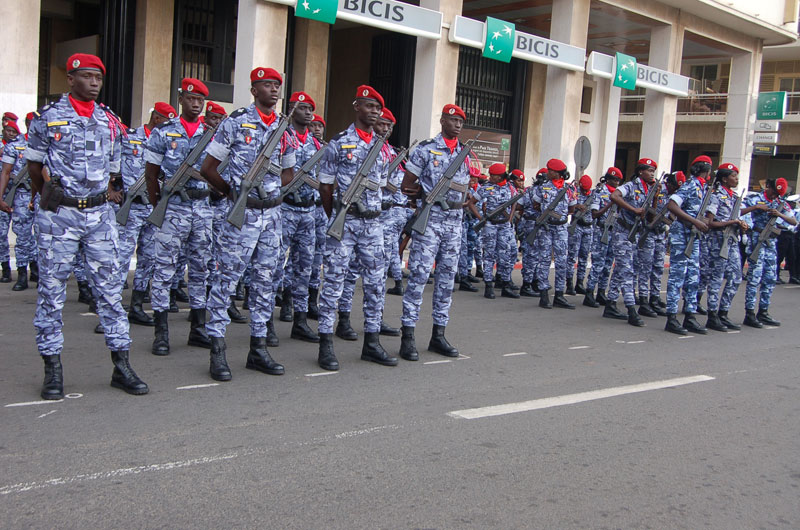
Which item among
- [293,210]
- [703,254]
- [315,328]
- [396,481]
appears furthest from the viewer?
[703,254]

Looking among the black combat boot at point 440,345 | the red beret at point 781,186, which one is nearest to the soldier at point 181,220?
the black combat boot at point 440,345

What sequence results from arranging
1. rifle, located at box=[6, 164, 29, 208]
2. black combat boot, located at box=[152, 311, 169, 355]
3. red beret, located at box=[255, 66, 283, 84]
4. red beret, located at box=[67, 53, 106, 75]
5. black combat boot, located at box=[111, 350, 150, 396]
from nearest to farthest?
red beret, located at box=[67, 53, 106, 75] < black combat boot, located at box=[111, 350, 150, 396] < red beret, located at box=[255, 66, 283, 84] < black combat boot, located at box=[152, 311, 169, 355] < rifle, located at box=[6, 164, 29, 208]

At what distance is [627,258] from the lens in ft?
32.6

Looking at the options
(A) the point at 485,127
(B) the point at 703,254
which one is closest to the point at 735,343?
(B) the point at 703,254

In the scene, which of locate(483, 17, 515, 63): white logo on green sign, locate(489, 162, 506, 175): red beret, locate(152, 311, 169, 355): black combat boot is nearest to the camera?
A: locate(152, 311, 169, 355): black combat boot

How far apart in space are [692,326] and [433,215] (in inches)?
167

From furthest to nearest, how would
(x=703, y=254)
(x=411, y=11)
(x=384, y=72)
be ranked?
1. (x=384, y=72)
2. (x=411, y=11)
3. (x=703, y=254)

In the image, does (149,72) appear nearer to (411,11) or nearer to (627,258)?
(411,11)

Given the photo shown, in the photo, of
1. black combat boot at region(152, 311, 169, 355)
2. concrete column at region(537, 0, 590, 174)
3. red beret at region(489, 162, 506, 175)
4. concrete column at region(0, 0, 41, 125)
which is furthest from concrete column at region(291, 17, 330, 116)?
black combat boot at region(152, 311, 169, 355)

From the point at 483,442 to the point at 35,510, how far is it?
241 centimetres

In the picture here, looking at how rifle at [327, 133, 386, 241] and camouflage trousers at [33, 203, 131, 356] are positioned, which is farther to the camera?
rifle at [327, 133, 386, 241]

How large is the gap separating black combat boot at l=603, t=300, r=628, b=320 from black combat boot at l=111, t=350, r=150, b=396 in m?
6.55

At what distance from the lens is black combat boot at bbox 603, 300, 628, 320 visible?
9977 millimetres

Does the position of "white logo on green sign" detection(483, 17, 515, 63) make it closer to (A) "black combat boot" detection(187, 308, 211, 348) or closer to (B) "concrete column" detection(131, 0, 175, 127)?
(B) "concrete column" detection(131, 0, 175, 127)
